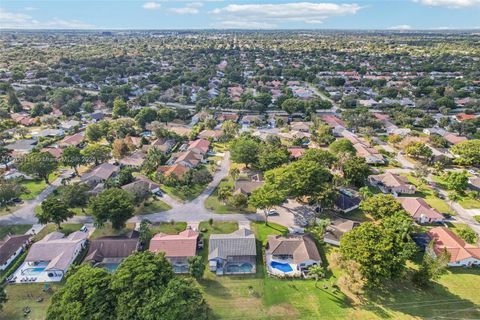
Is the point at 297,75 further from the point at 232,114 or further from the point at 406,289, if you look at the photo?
the point at 406,289

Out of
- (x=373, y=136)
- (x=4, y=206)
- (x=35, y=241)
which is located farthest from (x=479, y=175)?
(x=4, y=206)

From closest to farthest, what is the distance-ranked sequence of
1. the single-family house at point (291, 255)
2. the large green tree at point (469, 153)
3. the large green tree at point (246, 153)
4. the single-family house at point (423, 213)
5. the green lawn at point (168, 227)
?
the single-family house at point (291, 255), the green lawn at point (168, 227), the single-family house at point (423, 213), the large green tree at point (246, 153), the large green tree at point (469, 153)

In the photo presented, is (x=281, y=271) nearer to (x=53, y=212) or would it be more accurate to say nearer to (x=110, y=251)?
(x=110, y=251)

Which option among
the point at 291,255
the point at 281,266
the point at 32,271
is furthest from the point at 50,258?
the point at 291,255

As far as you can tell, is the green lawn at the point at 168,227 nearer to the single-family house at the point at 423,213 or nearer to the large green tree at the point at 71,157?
the large green tree at the point at 71,157

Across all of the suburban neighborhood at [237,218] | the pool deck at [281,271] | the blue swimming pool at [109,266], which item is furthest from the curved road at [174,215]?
the blue swimming pool at [109,266]

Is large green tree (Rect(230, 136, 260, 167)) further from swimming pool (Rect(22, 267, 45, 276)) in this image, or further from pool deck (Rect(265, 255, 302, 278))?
swimming pool (Rect(22, 267, 45, 276))
